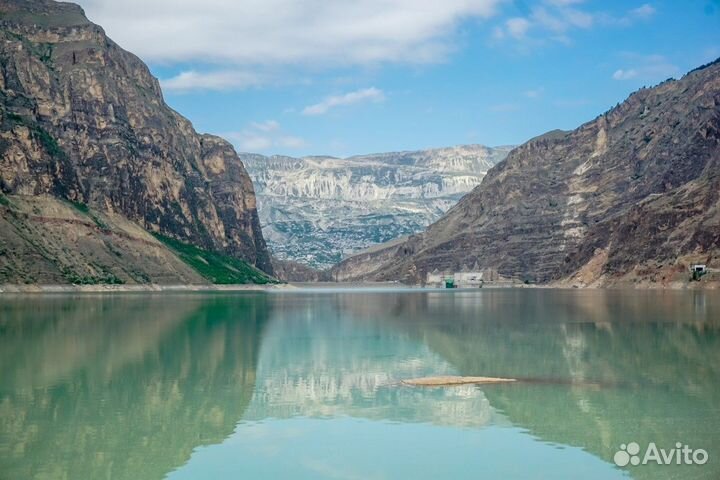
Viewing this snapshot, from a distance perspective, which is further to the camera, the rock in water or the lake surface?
the rock in water

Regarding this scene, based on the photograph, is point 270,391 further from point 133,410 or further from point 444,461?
point 444,461

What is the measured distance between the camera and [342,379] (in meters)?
54.2

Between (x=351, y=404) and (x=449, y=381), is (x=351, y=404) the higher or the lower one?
the lower one

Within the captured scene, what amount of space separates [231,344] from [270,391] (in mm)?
26845

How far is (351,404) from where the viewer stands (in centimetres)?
4531

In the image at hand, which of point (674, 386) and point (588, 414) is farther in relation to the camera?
point (674, 386)

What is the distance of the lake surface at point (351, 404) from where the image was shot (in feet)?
109

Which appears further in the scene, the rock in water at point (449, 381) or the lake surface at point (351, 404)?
the rock in water at point (449, 381)

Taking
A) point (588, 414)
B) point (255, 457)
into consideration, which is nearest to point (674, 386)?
point (588, 414)

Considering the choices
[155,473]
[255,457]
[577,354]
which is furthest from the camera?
[577,354]

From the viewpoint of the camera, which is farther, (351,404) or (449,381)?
(449,381)

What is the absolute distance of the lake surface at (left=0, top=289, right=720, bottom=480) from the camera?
33.1 m

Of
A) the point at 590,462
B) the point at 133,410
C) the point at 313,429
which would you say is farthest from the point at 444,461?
the point at 133,410

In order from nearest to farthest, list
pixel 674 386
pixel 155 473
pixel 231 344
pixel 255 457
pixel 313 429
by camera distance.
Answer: pixel 155 473
pixel 255 457
pixel 313 429
pixel 674 386
pixel 231 344
